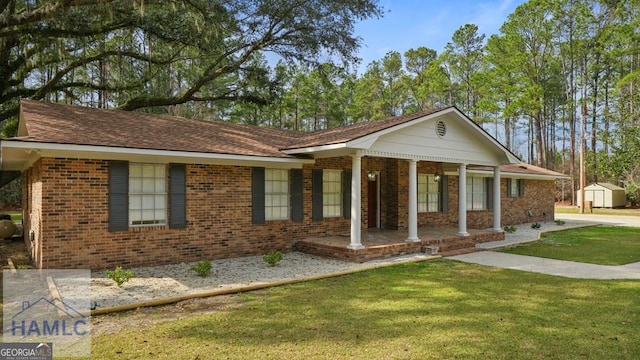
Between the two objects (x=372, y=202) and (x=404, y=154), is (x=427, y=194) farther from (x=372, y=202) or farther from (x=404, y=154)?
(x=404, y=154)

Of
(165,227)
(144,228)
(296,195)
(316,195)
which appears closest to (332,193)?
(316,195)

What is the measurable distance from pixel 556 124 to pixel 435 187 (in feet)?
131

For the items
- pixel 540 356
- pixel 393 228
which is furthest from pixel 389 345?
pixel 393 228

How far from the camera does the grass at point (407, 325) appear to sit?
14.2ft

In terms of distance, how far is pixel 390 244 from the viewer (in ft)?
34.1

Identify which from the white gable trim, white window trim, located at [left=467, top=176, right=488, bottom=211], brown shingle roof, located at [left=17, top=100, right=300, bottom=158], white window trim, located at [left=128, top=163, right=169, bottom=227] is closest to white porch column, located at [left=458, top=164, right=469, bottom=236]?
the white gable trim

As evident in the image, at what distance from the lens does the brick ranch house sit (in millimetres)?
7961

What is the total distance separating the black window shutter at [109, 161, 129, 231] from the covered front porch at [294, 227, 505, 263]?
14.6 feet

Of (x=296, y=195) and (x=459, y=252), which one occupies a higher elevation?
(x=296, y=195)

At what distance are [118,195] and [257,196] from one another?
3.29 m

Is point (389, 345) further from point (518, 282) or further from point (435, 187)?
point (435, 187)

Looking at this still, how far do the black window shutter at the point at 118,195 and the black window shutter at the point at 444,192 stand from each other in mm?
10870

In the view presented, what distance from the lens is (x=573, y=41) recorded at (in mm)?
34094

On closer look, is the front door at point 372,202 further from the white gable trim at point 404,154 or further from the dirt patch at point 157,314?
the dirt patch at point 157,314
